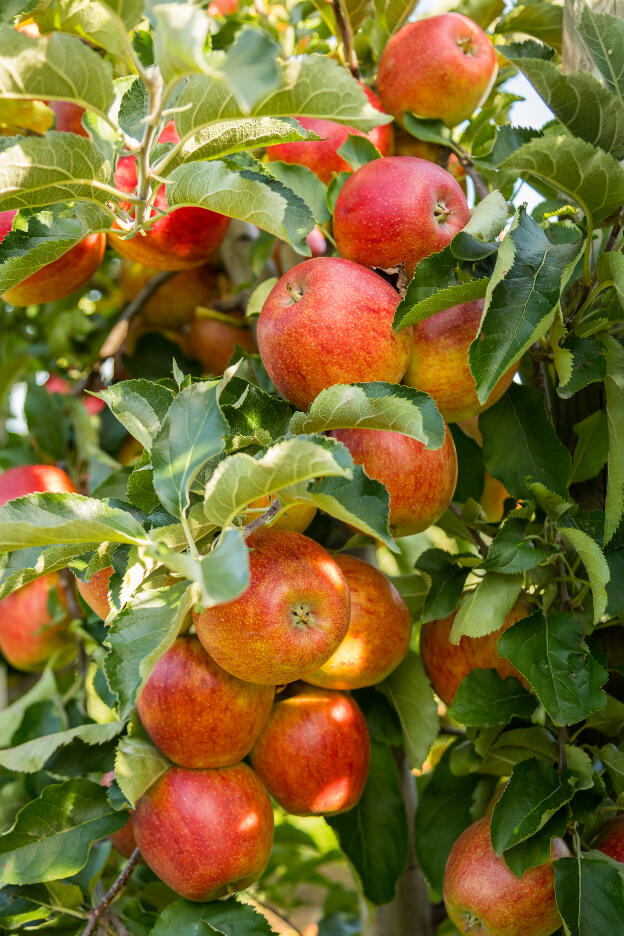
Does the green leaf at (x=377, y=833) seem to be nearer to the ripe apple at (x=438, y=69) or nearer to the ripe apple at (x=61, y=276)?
the ripe apple at (x=61, y=276)

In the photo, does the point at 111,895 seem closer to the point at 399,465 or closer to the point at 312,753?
the point at 312,753

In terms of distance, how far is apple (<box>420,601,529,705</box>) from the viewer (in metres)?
0.99

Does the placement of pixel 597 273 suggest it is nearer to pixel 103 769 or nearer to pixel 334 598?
pixel 334 598

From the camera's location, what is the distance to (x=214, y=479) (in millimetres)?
661

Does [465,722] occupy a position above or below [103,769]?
above

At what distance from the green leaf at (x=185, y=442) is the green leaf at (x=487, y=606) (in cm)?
34

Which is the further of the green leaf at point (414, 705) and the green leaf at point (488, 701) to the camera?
the green leaf at point (414, 705)

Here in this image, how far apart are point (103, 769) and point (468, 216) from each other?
0.85 m

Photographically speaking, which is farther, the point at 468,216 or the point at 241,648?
the point at 468,216

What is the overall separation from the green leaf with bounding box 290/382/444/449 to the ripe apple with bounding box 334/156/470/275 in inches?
8.8

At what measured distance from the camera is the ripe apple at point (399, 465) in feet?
2.82

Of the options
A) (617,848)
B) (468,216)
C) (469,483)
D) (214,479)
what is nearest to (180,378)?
(214,479)

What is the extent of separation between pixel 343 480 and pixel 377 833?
628mm

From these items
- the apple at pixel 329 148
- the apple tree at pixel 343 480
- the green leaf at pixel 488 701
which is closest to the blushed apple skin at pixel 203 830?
the apple tree at pixel 343 480
